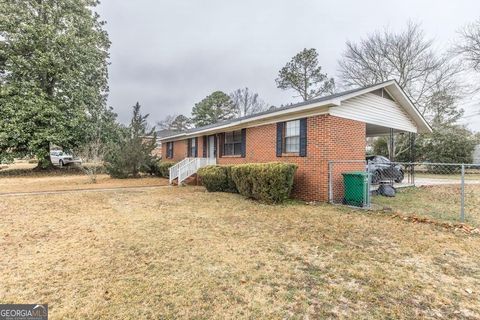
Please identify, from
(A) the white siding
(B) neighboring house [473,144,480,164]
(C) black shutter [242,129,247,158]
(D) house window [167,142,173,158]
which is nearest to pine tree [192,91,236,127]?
(D) house window [167,142,173,158]

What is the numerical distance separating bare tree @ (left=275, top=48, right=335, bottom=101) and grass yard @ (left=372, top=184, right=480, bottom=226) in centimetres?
1947

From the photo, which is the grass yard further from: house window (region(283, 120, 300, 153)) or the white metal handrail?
the white metal handrail

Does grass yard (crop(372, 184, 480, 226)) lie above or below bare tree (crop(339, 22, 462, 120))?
below

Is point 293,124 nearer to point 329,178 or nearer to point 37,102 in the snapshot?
point 329,178

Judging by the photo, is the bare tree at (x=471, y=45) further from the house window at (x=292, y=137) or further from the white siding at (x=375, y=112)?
the house window at (x=292, y=137)

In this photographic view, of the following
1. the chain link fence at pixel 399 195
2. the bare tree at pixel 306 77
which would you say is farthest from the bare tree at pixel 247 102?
the chain link fence at pixel 399 195

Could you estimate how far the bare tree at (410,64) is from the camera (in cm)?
1933

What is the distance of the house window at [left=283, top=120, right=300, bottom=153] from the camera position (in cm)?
865

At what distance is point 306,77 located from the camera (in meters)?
28.0

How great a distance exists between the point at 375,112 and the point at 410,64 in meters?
15.0

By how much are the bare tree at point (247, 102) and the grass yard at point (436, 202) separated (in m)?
34.0

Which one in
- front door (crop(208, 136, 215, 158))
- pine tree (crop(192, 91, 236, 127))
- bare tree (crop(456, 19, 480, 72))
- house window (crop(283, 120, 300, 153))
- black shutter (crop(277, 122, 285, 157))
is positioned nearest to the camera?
house window (crop(283, 120, 300, 153))

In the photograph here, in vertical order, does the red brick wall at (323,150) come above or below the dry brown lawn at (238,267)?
above

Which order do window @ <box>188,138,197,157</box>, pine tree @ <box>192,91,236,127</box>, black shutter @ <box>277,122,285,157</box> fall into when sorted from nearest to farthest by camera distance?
1. black shutter @ <box>277,122,285,157</box>
2. window @ <box>188,138,197,157</box>
3. pine tree @ <box>192,91,236,127</box>
